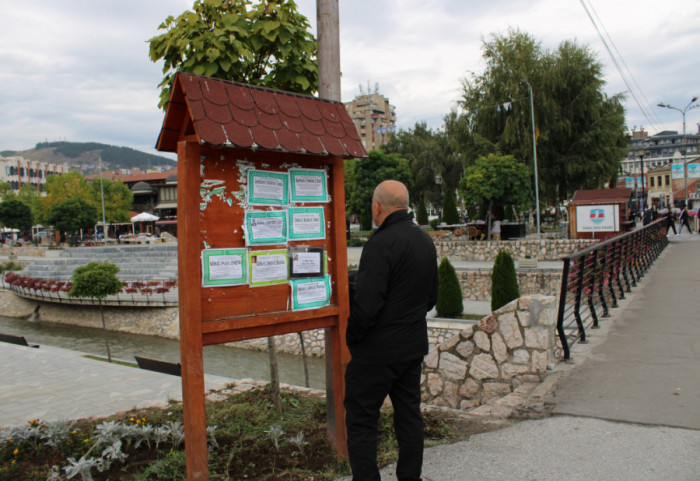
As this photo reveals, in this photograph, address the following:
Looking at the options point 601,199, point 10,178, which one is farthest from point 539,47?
point 10,178

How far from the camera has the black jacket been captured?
108 inches

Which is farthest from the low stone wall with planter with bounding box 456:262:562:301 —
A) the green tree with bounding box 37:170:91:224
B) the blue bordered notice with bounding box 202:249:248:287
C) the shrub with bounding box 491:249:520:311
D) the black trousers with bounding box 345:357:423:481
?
the green tree with bounding box 37:170:91:224

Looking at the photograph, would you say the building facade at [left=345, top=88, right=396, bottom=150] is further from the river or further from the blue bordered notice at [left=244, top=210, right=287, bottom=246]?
the blue bordered notice at [left=244, top=210, right=287, bottom=246]

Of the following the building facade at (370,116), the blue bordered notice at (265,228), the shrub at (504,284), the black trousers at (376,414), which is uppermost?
the building facade at (370,116)

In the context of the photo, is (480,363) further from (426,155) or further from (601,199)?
(426,155)

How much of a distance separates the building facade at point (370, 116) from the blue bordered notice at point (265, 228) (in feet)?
333

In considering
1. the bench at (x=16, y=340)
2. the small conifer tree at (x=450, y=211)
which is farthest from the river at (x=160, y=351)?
the small conifer tree at (x=450, y=211)

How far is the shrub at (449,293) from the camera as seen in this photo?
14375mm

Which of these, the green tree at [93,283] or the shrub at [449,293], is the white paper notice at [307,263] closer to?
the shrub at [449,293]

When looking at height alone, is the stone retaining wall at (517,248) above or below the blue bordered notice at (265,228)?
below

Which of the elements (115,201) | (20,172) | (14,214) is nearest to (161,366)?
(14,214)

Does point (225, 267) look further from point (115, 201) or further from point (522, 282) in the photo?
point (115, 201)

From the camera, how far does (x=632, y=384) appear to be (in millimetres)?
4777

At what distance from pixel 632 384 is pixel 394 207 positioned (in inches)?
130
